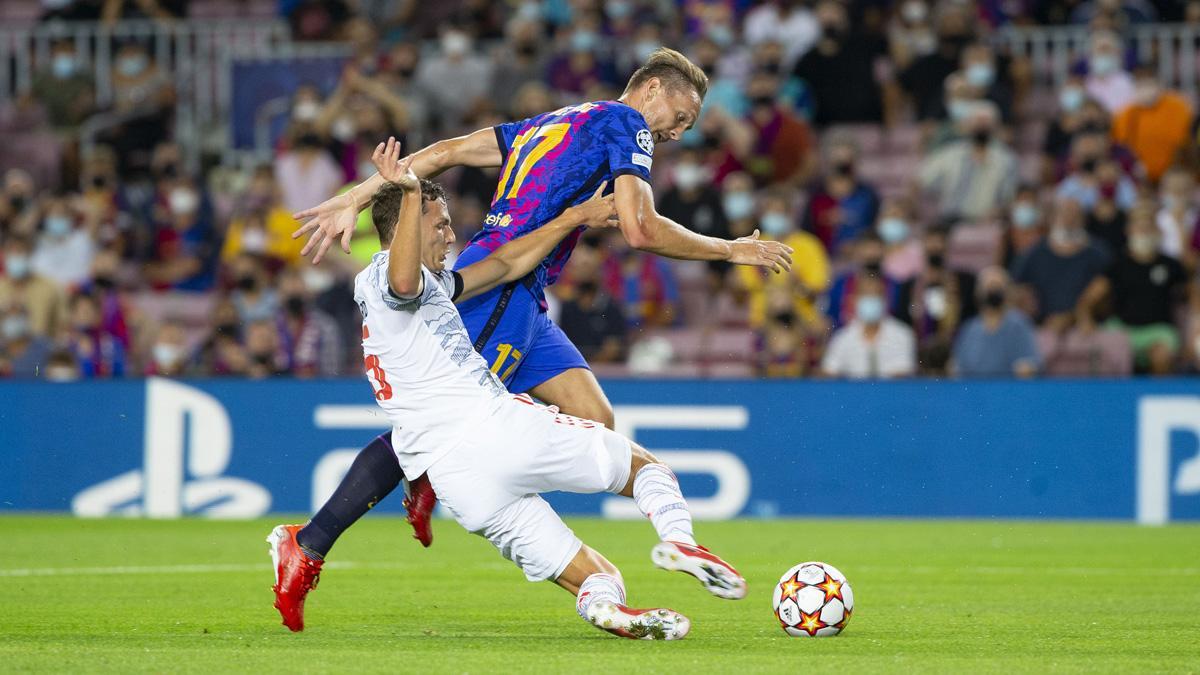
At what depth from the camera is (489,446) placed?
6816mm

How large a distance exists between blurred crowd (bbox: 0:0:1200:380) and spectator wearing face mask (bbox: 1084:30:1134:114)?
0.08 feet

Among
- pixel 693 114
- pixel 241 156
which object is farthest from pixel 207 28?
pixel 693 114

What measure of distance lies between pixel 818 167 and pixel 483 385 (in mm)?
11763

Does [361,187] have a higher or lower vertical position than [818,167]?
lower

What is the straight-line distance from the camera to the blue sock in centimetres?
742

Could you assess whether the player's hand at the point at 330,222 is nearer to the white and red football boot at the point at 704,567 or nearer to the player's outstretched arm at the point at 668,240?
the player's outstretched arm at the point at 668,240

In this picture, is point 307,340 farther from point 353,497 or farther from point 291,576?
point 291,576

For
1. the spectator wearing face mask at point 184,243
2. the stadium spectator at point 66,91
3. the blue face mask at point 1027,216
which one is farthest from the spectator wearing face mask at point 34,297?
the blue face mask at point 1027,216

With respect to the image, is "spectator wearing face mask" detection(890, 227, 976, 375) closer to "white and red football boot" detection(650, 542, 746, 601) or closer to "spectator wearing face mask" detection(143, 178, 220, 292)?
"spectator wearing face mask" detection(143, 178, 220, 292)

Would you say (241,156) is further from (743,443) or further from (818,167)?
(743,443)

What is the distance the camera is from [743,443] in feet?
47.9

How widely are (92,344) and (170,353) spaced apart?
2.51 ft

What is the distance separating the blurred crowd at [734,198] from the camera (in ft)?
51.3

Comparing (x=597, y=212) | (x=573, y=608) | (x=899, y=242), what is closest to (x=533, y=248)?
(x=597, y=212)
